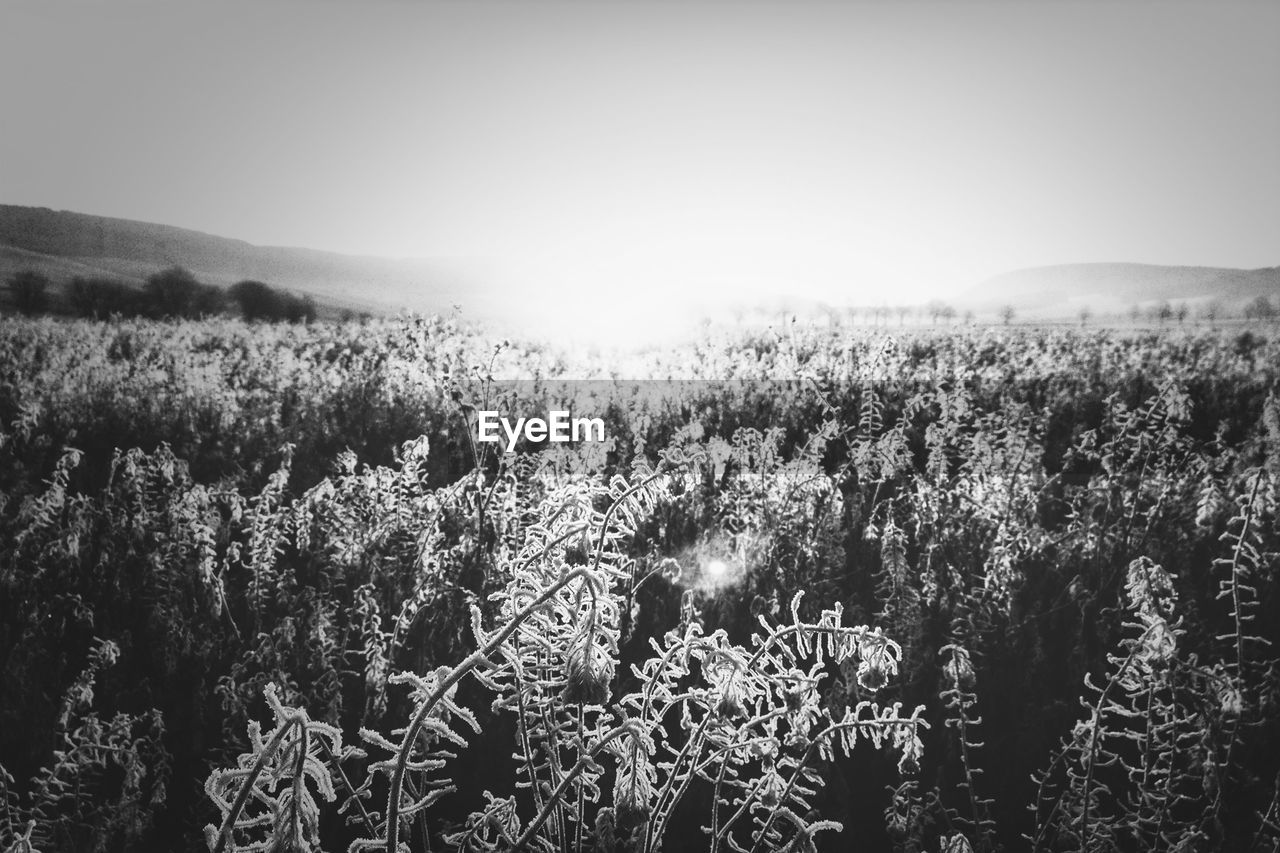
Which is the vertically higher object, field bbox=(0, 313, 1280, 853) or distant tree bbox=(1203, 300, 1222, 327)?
distant tree bbox=(1203, 300, 1222, 327)

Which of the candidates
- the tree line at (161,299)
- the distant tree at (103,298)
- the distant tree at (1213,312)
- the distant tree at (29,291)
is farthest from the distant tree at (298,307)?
the distant tree at (1213,312)

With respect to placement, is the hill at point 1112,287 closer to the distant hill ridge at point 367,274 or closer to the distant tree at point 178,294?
the distant hill ridge at point 367,274

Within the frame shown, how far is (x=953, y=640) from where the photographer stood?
1872 millimetres

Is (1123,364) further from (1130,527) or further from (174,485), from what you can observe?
(174,485)

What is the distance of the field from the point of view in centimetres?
168

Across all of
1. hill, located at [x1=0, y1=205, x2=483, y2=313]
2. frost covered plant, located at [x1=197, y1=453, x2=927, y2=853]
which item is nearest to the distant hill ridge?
hill, located at [x1=0, y1=205, x2=483, y2=313]

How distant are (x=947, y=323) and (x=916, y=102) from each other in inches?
24.0

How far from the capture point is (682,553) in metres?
1.95

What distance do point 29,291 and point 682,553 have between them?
183 centimetres

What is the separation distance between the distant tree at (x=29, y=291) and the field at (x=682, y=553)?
5 cm

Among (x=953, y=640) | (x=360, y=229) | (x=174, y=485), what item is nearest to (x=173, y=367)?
(x=174, y=485)

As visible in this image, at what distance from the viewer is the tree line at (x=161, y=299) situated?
1.89 metres

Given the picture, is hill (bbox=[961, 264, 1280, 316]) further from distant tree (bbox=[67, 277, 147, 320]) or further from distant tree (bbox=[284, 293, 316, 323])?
distant tree (bbox=[67, 277, 147, 320])

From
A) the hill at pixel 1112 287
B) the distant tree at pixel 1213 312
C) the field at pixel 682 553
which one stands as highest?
the hill at pixel 1112 287
